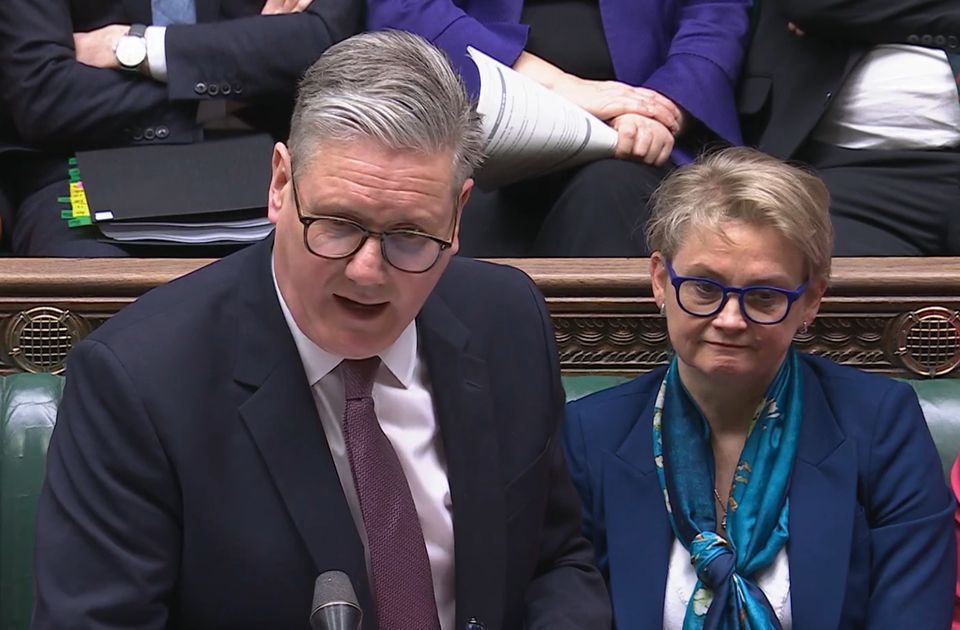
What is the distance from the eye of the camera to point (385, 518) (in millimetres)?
1521

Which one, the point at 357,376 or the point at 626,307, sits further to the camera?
the point at 626,307

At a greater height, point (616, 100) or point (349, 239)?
point (349, 239)

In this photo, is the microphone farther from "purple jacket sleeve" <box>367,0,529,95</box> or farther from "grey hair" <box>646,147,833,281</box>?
"purple jacket sleeve" <box>367,0,529,95</box>

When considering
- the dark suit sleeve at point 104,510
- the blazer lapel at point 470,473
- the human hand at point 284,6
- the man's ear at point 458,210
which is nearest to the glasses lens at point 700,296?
the blazer lapel at point 470,473

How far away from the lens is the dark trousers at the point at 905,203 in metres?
2.49

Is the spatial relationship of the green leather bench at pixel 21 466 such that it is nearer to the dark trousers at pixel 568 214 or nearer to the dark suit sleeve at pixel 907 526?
the dark suit sleeve at pixel 907 526

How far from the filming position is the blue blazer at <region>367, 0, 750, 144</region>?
254 cm

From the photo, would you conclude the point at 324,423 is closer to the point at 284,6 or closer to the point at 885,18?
the point at 284,6

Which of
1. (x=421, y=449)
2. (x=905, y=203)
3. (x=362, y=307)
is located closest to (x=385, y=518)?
(x=421, y=449)

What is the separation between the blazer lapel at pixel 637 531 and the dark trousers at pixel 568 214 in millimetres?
462

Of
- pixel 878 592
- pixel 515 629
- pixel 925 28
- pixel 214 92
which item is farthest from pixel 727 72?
pixel 515 629

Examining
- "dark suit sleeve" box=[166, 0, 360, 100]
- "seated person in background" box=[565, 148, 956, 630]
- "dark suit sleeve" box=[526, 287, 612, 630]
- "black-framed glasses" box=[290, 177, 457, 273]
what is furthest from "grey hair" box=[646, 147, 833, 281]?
"dark suit sleeve" box=[166, 0, 360, 100]

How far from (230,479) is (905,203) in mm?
1465

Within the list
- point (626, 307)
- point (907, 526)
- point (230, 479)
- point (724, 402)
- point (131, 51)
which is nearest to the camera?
point (230, 479)
